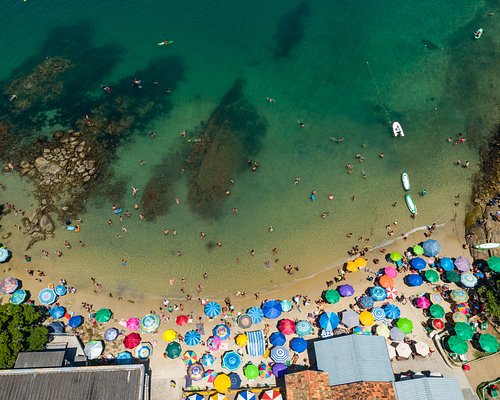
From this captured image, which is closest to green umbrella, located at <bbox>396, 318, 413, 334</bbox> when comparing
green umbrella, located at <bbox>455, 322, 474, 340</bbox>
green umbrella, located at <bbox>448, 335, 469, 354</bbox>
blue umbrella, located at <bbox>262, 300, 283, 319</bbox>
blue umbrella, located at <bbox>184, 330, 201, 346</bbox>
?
green umbrella, located at <bbox>448, 335, 469, 354</bbox>

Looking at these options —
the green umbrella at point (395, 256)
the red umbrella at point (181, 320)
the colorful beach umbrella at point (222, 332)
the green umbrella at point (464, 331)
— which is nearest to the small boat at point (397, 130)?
the green umbrella at point (395, 256)

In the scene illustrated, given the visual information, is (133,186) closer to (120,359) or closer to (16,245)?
(16,245)

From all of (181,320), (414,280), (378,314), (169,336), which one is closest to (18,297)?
(169,336)

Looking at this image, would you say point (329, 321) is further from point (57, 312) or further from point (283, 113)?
point (283, 113)

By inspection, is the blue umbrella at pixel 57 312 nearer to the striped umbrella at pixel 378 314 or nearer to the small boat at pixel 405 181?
the striped umbrella at pixel 378 314

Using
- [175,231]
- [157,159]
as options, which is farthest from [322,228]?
[157,159]

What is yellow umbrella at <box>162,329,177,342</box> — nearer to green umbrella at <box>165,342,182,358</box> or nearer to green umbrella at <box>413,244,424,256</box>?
green umbrella at <box>165,342,182,358</box>

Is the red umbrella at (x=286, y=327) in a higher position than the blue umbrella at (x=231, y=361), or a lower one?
higher
